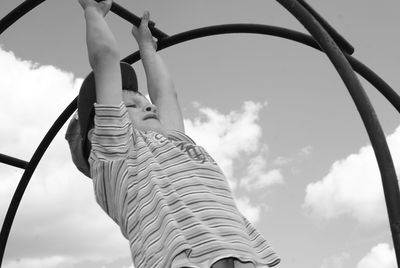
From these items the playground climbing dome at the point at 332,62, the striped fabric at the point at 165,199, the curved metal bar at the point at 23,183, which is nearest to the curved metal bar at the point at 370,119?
the playground climbing dome at the point at 332,62

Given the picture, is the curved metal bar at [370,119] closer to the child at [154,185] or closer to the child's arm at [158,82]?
the child at [154,185]

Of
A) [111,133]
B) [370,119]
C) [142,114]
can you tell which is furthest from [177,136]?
[370,119]

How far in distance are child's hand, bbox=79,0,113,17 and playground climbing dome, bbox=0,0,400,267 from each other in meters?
0.12

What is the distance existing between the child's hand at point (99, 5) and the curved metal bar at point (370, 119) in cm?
64

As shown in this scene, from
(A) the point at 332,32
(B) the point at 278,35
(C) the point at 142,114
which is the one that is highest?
(B) the point at 278,35

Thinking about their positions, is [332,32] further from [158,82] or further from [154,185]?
[154,185]

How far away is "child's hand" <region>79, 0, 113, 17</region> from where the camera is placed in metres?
1.66

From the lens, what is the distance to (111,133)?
4.44ft

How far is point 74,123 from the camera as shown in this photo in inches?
68.4

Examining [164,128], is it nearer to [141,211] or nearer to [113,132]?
[113,132]

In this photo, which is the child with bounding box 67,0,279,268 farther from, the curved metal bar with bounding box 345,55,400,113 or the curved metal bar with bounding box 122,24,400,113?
the curved metal bar with bounding box 345,55,400,113

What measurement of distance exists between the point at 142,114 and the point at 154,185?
1.13 ft

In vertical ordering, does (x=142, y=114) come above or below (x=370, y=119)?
above

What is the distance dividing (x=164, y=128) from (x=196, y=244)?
0.50 meters
